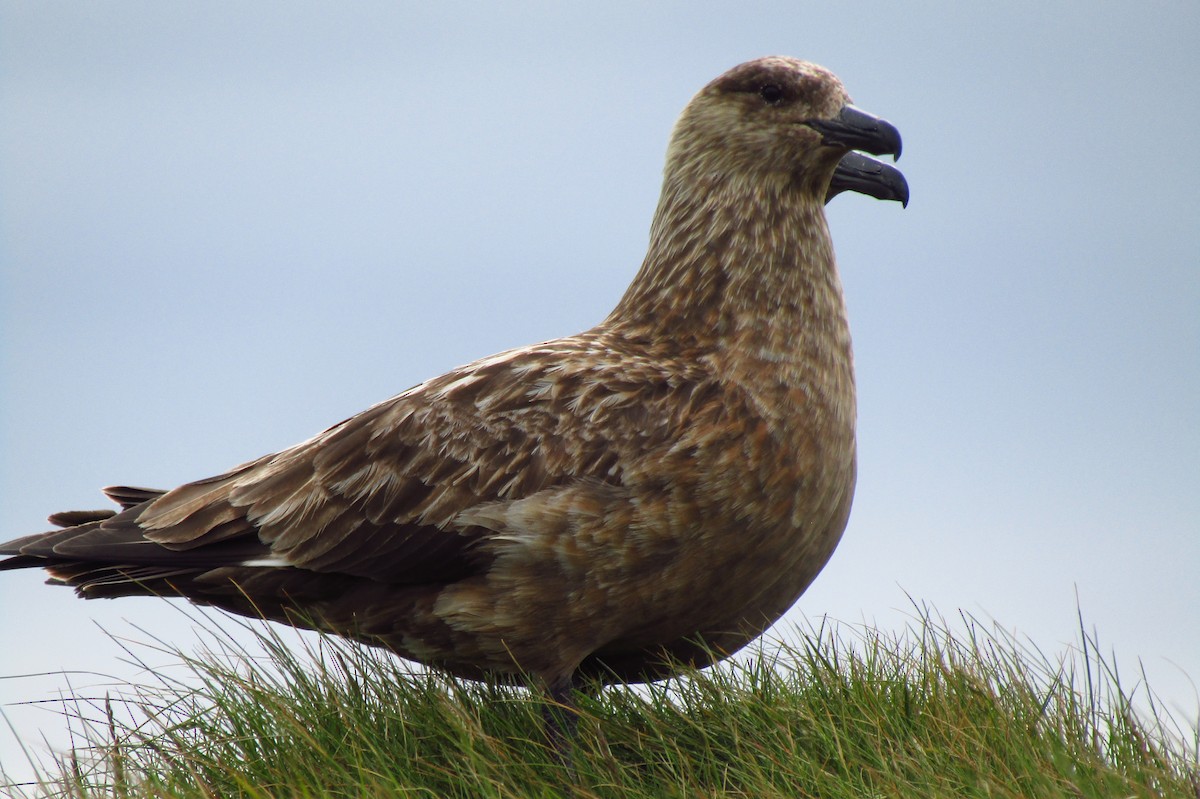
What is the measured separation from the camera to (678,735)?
15.0 feet

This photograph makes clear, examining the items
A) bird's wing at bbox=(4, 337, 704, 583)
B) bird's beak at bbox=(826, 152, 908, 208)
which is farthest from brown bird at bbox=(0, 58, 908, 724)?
bird's beak at bbox=(826, 152, 908, 208)

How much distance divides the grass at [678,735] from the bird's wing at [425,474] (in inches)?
17.8

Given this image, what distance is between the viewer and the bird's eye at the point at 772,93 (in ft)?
16.7

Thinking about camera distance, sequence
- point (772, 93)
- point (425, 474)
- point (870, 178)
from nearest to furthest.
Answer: point (425, 474), point (772, 93), point (870, 178)

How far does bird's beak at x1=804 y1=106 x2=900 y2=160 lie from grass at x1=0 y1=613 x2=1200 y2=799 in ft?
6.26

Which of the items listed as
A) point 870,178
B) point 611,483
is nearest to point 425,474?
point 611,483

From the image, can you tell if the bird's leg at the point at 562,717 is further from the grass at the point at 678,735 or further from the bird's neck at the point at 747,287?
the bird's neck at the point at 747,287

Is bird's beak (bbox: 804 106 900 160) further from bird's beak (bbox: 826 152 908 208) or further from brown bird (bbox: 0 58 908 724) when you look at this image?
bird's beak (bbox: 826 152 908 208)

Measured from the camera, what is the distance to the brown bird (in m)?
4.46

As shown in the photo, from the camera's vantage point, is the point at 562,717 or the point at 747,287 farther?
the point at 747,287

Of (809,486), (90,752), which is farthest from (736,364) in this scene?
(90,752)

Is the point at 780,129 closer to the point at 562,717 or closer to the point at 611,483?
the point at 611,483

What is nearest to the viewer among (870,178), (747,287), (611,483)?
(611,483)

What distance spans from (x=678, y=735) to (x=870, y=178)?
2.51 metres
